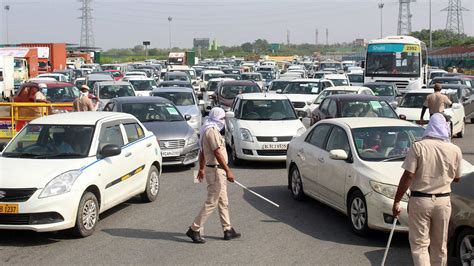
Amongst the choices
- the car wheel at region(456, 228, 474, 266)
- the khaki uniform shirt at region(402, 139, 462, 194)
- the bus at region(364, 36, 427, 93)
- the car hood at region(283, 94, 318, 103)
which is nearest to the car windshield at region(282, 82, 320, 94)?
the car hood at region(283, 94, 318, 103)

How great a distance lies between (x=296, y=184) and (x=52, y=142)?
4023 mm

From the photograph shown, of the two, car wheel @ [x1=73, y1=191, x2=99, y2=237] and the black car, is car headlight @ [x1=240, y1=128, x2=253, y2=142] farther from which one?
car wheel @ [x1=73, y1=191, x2=99, y2=237]

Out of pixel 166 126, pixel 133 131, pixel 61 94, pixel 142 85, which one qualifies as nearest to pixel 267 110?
pixel 166 126

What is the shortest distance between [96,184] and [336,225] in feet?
11.1

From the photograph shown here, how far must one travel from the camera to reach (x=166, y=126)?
13.5m

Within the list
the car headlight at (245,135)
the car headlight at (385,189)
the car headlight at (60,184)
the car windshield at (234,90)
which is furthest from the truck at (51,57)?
the car headlight at (385,189)

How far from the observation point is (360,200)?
7.79 metres

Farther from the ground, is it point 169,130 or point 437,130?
point 437,130

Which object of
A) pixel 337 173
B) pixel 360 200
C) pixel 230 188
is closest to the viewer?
pixel 360 200

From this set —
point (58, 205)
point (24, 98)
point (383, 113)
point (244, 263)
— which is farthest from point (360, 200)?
point (24, 98)

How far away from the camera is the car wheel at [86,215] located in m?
7.65

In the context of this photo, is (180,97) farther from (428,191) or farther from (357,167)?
(428,191)

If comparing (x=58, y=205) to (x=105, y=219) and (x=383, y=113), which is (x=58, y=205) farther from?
(x=383, y=113)

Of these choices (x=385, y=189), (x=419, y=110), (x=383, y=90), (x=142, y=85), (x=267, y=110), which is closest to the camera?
(x=385, y=189)
